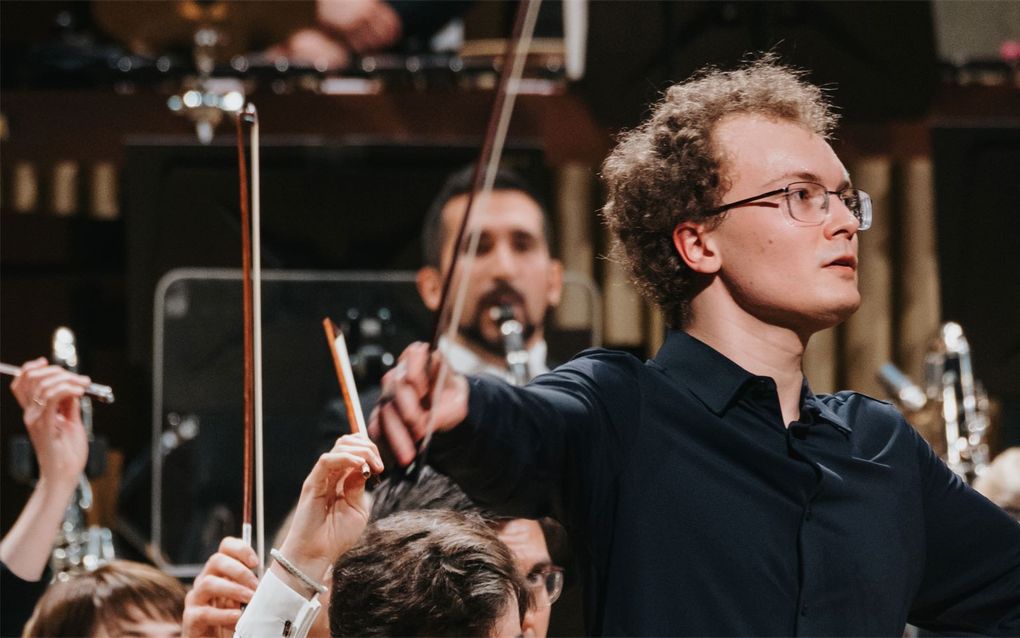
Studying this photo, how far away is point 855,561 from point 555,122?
1864mm

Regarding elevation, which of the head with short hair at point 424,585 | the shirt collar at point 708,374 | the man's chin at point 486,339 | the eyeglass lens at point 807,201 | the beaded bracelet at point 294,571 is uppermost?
the eyeglass lens at point 807,201

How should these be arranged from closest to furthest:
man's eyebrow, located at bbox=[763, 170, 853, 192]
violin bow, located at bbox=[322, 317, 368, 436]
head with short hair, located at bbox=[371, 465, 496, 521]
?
violin bow, located at bbox=[322, 317, 368, 436], man's eyebrow, located at bbox=[763, 170, 853, 192], head with short hair, located at bbox=[371, 465, 496, 521]

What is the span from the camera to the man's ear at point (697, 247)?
135cm

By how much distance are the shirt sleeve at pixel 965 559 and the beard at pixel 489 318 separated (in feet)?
3.67

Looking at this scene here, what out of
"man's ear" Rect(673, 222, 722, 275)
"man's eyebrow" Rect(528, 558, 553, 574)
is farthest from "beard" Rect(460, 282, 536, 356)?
"man's ear" Rect(673, 222, 722, 275)

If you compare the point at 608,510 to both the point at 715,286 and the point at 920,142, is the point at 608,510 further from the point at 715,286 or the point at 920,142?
the point at 920,142

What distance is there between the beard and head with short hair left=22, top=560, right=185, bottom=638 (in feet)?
2.53

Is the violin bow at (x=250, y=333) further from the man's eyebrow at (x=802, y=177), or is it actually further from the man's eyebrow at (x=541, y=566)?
the man's eyebrow at (x=802, y=177)

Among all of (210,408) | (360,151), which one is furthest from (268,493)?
(360,151)

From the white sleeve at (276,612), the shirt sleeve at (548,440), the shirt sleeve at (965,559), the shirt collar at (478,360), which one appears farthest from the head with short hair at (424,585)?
the shirt collar at (478,360)

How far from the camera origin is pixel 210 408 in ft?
8.89

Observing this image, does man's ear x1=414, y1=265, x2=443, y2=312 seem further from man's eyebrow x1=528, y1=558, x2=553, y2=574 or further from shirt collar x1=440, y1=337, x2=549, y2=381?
man's eyebrow x1=528, y1=558, x2=553, y2=574

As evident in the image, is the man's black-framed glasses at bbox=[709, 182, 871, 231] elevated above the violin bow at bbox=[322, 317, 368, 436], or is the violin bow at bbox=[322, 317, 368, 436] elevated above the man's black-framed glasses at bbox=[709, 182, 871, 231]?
the man's black-framed glasses at bbox=[709, 182, 871, 231]

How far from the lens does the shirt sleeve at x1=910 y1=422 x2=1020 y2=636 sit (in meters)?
1.40
